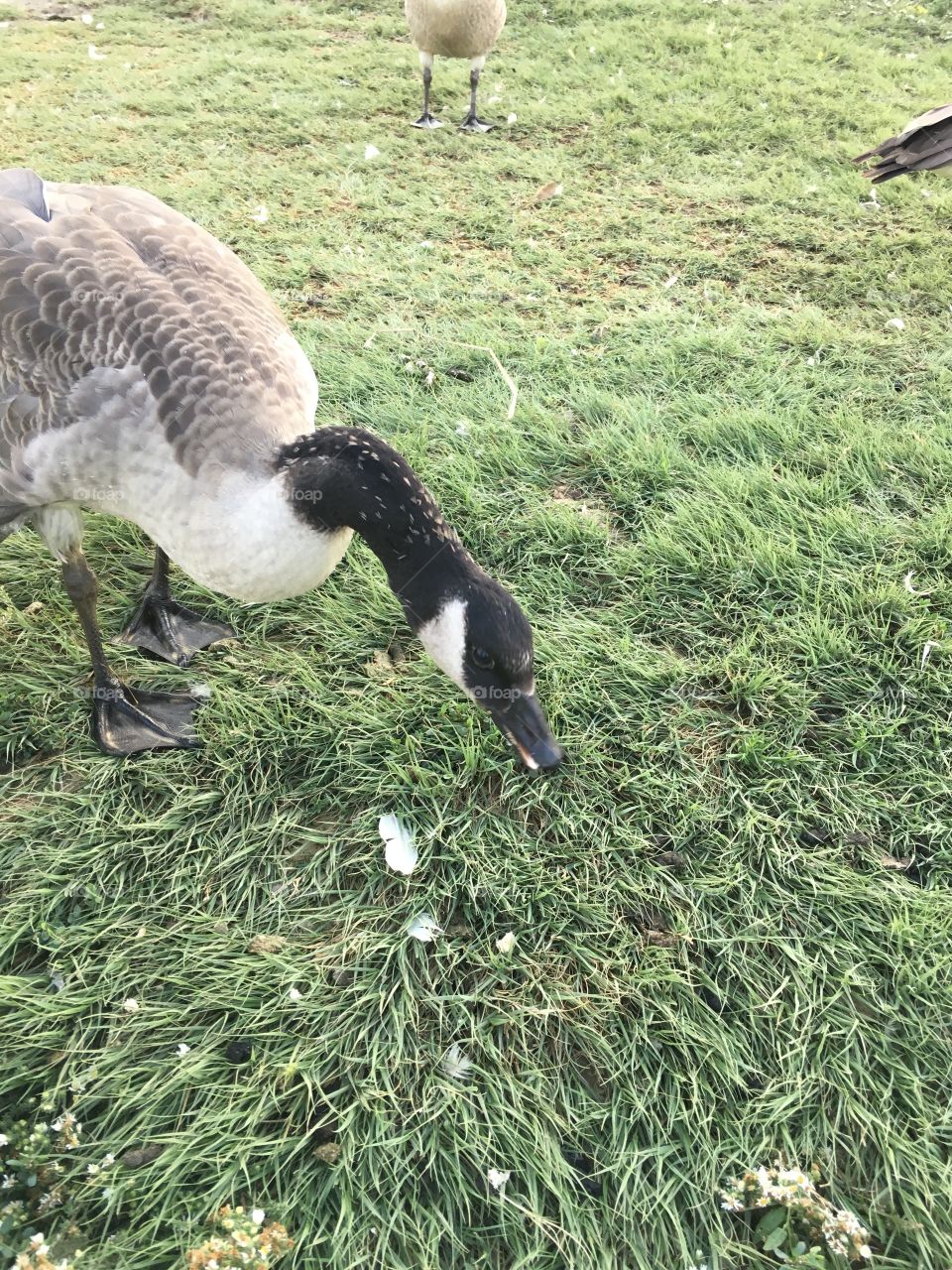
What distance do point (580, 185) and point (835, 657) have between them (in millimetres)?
4398

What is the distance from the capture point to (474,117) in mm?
6488

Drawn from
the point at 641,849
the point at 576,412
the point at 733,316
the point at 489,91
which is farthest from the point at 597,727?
the point at 489,91

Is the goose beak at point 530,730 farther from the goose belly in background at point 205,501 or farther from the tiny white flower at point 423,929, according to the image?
the goose belly in background at point 205,501

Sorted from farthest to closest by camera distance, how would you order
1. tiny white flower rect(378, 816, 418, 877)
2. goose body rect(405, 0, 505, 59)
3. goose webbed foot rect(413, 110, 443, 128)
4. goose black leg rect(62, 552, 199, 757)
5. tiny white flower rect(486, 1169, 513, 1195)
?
goose webbed foot rect(413, 110, 443, 128)
goose body rect(405, 0, 505, 59)
goose black leg rect(62, 552, 199, 757)
tiny white flower rect(378, 816, 418, 877)
tiny white flower rect(486, 1169, 513, 1195)

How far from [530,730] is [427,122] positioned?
628 centimetres

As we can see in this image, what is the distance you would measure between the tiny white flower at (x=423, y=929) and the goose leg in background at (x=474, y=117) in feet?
21.4

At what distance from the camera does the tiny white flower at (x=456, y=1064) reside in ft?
6.19

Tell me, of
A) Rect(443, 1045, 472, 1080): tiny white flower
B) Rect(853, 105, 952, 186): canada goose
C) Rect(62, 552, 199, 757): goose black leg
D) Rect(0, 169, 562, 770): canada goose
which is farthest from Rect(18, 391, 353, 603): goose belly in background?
Rect(853, 105, 952, 186): canada goose

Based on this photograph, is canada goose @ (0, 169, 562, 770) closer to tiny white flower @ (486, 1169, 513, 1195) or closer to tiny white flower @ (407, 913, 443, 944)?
tiny white flower @ (407, 913, 443, 944)

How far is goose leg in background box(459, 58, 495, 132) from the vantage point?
646cm

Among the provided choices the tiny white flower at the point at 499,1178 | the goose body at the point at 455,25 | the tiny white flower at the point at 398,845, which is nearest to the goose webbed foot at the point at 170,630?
the tiny white flower at the point at 398,845

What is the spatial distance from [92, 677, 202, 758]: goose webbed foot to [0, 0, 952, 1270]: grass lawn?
0.06 metres

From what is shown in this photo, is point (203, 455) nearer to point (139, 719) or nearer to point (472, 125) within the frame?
point (139, 719)

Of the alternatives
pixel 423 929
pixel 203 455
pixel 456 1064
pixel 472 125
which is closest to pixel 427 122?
pixel 472 125
